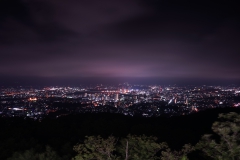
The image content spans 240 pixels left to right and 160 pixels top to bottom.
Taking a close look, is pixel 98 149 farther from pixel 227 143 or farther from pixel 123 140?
pixel 227 143

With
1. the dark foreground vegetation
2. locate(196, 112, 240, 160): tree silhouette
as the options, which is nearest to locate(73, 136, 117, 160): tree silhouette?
the dark foreground vegetation

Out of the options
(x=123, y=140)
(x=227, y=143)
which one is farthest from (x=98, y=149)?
(x=227, y=143)

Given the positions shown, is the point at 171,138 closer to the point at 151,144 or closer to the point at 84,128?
the point at 84,128

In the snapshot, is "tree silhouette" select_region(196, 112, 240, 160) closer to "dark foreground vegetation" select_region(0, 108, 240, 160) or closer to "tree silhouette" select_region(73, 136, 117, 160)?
"dark foreground vegetation" select_region(0, 108, 240, 160)

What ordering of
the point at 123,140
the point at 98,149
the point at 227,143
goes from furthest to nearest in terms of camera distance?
the point at 123,140 → the point at 98,149 → the point at 227,143

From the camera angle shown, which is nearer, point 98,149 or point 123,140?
point 98,149

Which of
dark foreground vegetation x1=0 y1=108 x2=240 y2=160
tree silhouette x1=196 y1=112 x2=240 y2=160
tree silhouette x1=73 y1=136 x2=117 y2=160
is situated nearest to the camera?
tree silhouette x1=196 y1=112 x2=240 y2=160

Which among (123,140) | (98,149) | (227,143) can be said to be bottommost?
(123,140)

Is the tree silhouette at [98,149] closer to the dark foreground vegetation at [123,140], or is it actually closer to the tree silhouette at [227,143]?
the dark foreground vegetation at [123,140]
